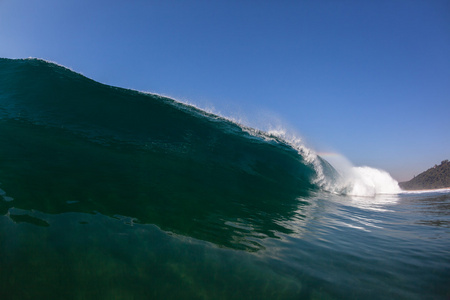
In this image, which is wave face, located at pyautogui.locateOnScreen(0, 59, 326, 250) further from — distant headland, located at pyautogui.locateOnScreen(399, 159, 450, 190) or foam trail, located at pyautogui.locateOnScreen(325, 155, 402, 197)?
distant headland, located at pyautogui.locateOnScreen(399, 159, 450, 190)

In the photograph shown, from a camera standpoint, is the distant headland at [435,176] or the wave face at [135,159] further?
the distant headland at [435,176]

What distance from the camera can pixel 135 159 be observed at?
17.3 feet

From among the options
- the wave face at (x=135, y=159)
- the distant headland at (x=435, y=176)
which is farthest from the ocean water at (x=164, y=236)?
the distant headland at (x=435, y=176)

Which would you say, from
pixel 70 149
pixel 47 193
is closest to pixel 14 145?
pixel 70 149

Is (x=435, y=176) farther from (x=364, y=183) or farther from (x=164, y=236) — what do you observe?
(x=164, y=236)

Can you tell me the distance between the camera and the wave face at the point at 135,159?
2725 mm

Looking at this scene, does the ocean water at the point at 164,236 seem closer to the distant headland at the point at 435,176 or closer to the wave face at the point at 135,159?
the wave face at the point at 135,159

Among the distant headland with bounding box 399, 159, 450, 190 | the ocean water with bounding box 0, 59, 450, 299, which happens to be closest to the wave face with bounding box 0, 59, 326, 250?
the ocean water with bounding box 0, 59, 450, 299

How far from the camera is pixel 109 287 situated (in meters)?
1.47

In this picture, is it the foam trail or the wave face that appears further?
the foam trail

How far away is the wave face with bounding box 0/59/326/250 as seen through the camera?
2725 millimetres

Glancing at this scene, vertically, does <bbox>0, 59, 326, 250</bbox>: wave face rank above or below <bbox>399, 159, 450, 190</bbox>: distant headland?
below

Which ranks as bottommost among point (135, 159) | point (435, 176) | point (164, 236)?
point (164, 236)

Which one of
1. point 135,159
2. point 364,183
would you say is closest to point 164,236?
point 135,159
